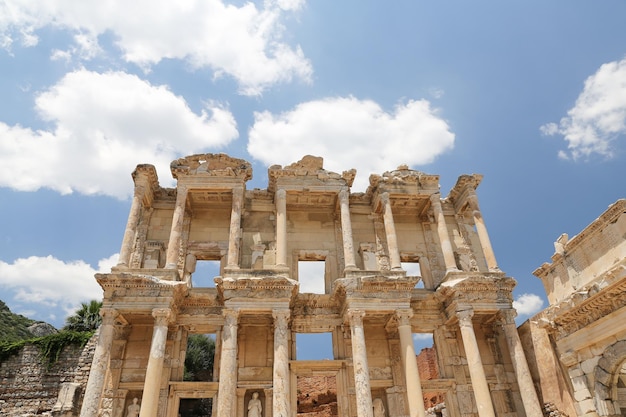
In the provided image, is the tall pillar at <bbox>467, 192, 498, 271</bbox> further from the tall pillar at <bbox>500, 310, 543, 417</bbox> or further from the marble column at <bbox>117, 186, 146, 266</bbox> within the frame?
the marble column at <bbox>117, 186, 146, 266</bbox>

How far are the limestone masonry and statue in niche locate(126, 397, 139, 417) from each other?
11.9 inches

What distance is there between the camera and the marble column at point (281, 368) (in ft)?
37.8

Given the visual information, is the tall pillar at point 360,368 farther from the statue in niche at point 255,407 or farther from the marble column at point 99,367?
the marble column at point 99,367

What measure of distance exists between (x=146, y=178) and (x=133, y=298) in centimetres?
454

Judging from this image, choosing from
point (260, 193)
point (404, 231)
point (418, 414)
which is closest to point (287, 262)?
point (260, 193)

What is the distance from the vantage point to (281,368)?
1203cm

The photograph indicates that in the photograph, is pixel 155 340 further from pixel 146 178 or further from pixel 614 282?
pixel 614 282

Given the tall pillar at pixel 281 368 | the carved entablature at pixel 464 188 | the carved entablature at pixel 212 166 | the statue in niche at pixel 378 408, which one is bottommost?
the statue in niche at pixel 378 408

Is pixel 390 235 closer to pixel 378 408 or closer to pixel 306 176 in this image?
pixel 306 176

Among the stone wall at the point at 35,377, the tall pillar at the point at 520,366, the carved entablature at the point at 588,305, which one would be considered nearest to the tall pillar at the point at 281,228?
the tall pillar at the point at 520,366

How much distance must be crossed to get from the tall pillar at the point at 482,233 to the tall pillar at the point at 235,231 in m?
8.34

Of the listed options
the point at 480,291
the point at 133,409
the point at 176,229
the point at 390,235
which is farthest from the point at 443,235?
the point at 133,409

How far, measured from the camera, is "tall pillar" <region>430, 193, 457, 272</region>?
1470 cm

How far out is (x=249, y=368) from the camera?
537 inches
